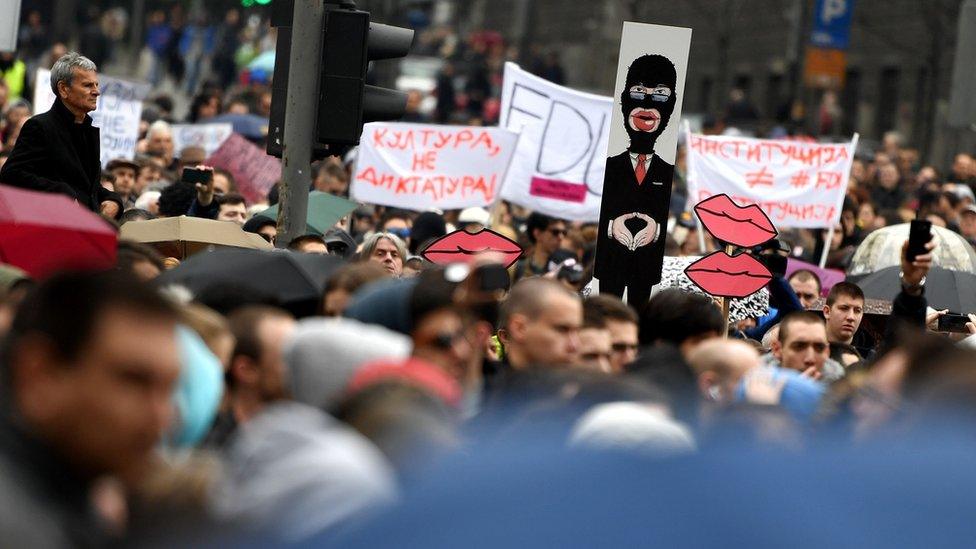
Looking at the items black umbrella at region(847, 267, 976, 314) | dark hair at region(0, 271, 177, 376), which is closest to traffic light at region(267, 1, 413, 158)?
black umbrella at region(847, 267, 976, 314)

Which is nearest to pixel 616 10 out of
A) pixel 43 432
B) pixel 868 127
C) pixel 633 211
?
pixel 868 127

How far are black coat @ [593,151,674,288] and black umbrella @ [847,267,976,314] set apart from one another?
1887mm

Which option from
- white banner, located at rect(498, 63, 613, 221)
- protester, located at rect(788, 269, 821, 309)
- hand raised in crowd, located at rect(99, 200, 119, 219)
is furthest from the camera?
white banner, located at rect(498, 63, 613, 221)

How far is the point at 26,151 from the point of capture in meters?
8.67

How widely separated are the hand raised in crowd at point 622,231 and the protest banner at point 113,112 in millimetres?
6324

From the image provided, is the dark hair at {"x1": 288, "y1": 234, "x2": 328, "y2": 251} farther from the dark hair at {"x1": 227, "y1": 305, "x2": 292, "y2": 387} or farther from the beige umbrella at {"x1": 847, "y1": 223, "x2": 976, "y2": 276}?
the beige umbrella at {"x1": 847, "y1": 223, "x2": 976, "y2": 276}

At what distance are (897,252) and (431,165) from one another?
11.9 ft

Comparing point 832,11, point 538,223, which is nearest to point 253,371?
point 538,223

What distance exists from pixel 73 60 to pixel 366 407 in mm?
5560

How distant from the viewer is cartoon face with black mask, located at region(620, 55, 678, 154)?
32.0 feet

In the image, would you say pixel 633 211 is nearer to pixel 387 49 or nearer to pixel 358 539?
pixel 387 49

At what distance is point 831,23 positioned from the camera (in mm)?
30109

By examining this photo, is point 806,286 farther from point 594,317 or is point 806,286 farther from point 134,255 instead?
point 134,255

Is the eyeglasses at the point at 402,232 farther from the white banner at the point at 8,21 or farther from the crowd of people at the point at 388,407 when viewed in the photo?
the crowd of people at the point at 388,407
